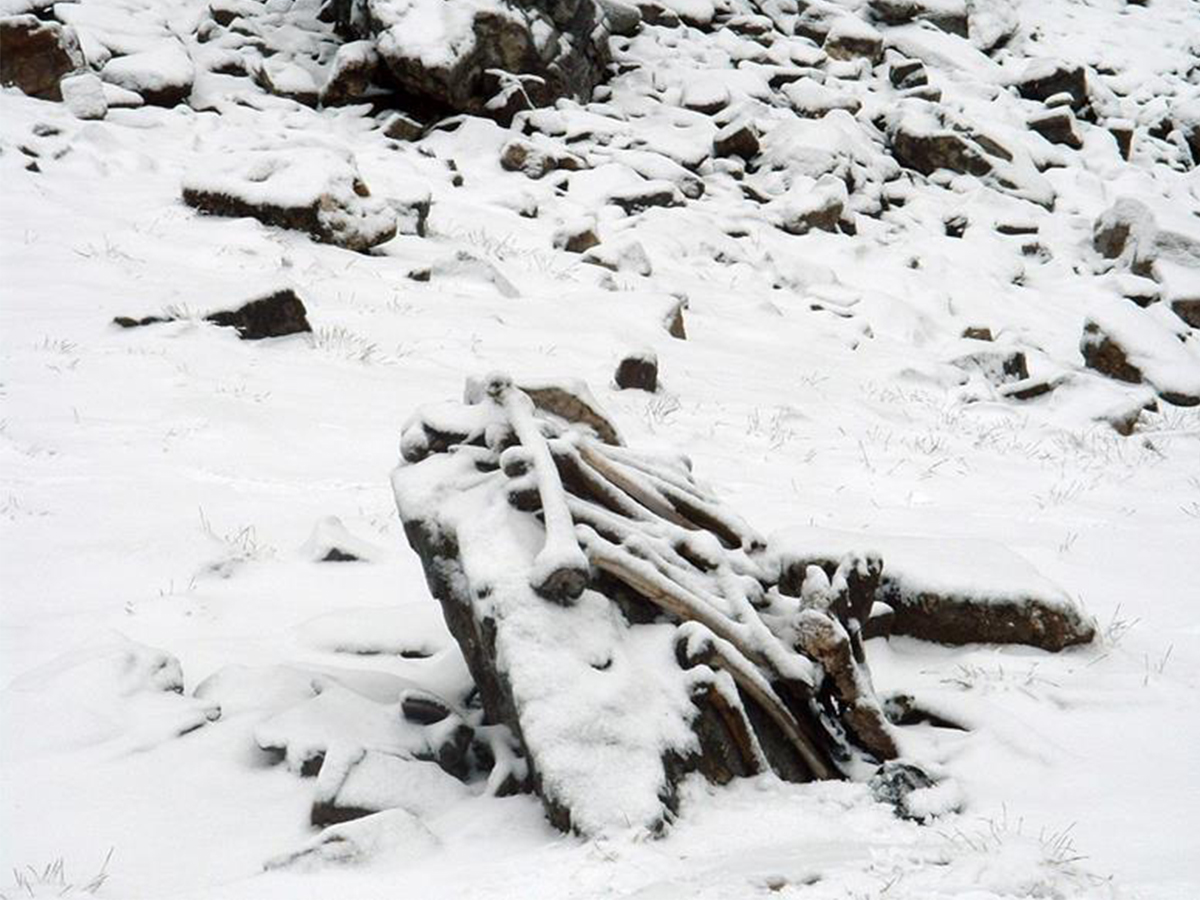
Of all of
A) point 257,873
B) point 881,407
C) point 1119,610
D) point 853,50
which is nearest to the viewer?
point 257,873

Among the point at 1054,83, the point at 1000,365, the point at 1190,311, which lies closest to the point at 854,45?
the point at 1054,83

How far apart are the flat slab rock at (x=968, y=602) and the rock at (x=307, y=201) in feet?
21.6

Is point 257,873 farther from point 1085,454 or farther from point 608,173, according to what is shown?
point 608,173

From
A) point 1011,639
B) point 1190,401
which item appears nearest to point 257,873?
point 1011,639

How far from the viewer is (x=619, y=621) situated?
105 inches

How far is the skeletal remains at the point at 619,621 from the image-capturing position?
2307mm

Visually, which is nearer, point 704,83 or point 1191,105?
point 704,83

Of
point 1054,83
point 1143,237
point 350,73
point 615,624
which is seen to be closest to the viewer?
point 615,624

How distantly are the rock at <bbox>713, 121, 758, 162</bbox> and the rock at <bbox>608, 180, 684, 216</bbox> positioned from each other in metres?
2.28

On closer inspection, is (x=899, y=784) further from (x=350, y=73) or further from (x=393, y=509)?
(x=350, y=73)

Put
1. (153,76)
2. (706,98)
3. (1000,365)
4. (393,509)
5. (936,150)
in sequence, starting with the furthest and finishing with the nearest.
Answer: (706,98), (936,150), (153,76), (1000,365), (393,509)

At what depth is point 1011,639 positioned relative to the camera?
3.45 meters

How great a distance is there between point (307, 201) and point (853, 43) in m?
13.8

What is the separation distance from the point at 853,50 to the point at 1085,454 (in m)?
14.0
